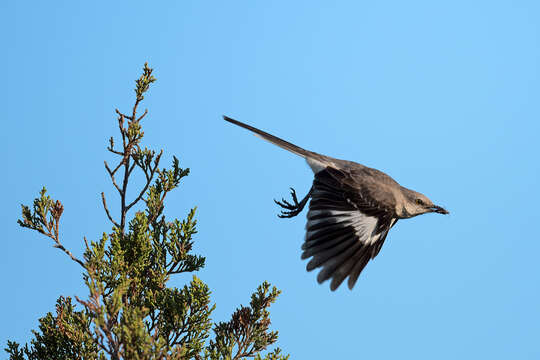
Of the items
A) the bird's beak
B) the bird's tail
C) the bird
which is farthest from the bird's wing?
A: the bird's beak

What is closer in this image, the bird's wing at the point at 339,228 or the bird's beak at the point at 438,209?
the bird's wing at the point at 339,228

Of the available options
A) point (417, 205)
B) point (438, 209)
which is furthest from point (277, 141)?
point (438, 209)

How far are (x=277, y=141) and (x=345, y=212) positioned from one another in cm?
119

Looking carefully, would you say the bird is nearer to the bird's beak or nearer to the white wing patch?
the white wing patch

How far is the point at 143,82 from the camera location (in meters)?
6.36

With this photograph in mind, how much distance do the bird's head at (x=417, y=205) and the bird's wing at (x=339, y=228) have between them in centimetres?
46

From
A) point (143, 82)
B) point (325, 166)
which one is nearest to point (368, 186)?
point (325, 166)

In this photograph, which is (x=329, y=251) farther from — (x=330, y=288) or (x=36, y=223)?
(x=36, y=223)

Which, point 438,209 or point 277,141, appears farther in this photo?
point 438,209

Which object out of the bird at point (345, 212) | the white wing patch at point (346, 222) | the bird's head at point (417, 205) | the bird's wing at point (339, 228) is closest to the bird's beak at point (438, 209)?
the bird's head at point (417, 205)

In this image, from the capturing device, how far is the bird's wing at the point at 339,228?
19.8ft

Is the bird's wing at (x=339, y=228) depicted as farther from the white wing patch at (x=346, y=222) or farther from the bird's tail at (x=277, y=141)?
the bird's tail at (x=277, y=141)

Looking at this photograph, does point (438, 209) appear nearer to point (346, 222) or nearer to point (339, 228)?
point (346, 222)

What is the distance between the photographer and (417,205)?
701 centimetres
